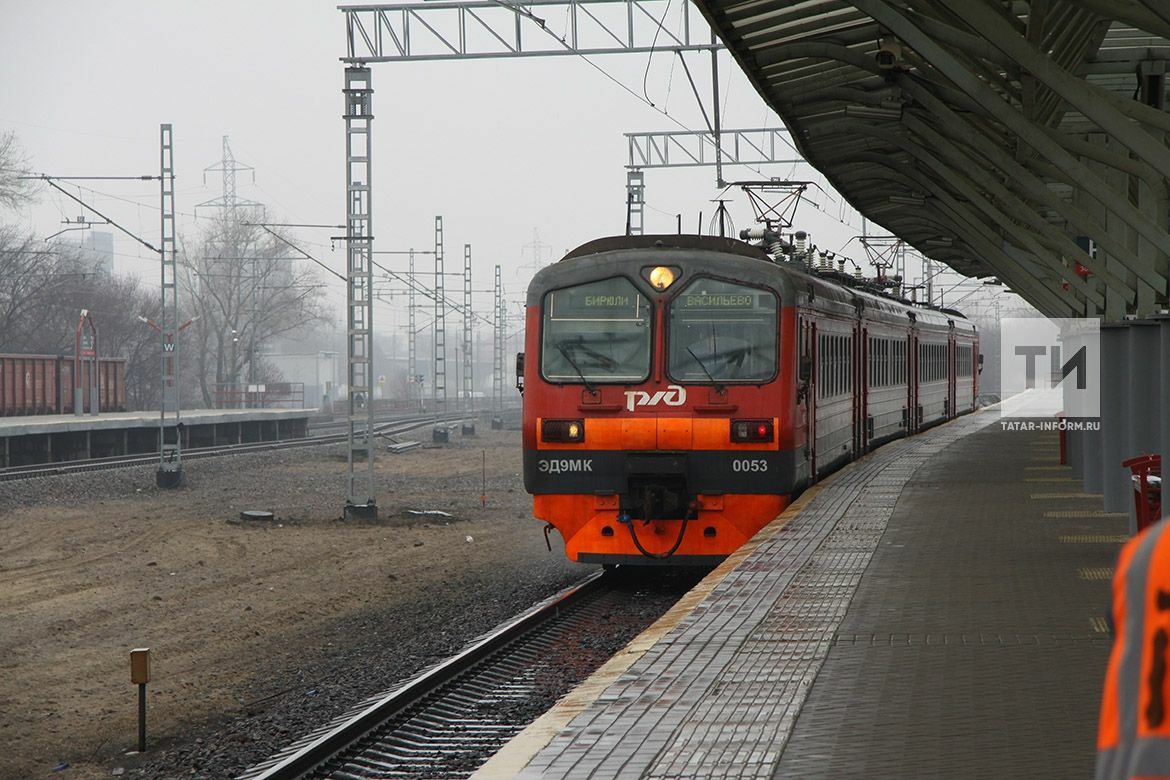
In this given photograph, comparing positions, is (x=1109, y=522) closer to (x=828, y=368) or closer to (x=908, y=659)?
(x=828, y=368)

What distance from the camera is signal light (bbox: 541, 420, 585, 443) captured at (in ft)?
44.1

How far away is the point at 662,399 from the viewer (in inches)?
526

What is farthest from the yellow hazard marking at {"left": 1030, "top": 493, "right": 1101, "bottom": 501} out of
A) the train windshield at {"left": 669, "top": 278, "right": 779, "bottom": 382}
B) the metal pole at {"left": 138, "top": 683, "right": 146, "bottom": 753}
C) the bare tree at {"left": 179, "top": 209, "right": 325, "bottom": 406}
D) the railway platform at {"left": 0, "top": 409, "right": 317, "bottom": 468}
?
the bare tree at {"left": 179, "top": 209, "right": 325, "bottom": 406}

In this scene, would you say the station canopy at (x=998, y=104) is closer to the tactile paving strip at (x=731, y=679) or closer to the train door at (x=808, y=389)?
the train door at (x=808, y=389)

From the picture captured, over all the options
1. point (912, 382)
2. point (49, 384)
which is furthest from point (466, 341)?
point (912, 382)

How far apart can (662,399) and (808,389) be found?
1.80m

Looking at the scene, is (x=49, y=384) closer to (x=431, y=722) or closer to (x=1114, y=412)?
(x=1114, y=412)

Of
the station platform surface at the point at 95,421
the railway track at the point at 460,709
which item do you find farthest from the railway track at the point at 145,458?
the railway track at the point at 460,709

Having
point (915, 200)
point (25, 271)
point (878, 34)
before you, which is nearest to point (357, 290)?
point (915, 200)

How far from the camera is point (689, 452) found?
13.3 meters

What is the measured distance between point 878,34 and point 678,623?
19.0ft

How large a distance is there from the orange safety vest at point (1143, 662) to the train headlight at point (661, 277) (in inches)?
445

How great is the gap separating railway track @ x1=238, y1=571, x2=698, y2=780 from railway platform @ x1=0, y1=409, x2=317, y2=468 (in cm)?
2636

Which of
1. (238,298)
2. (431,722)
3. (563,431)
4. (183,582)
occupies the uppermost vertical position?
(238,298)
